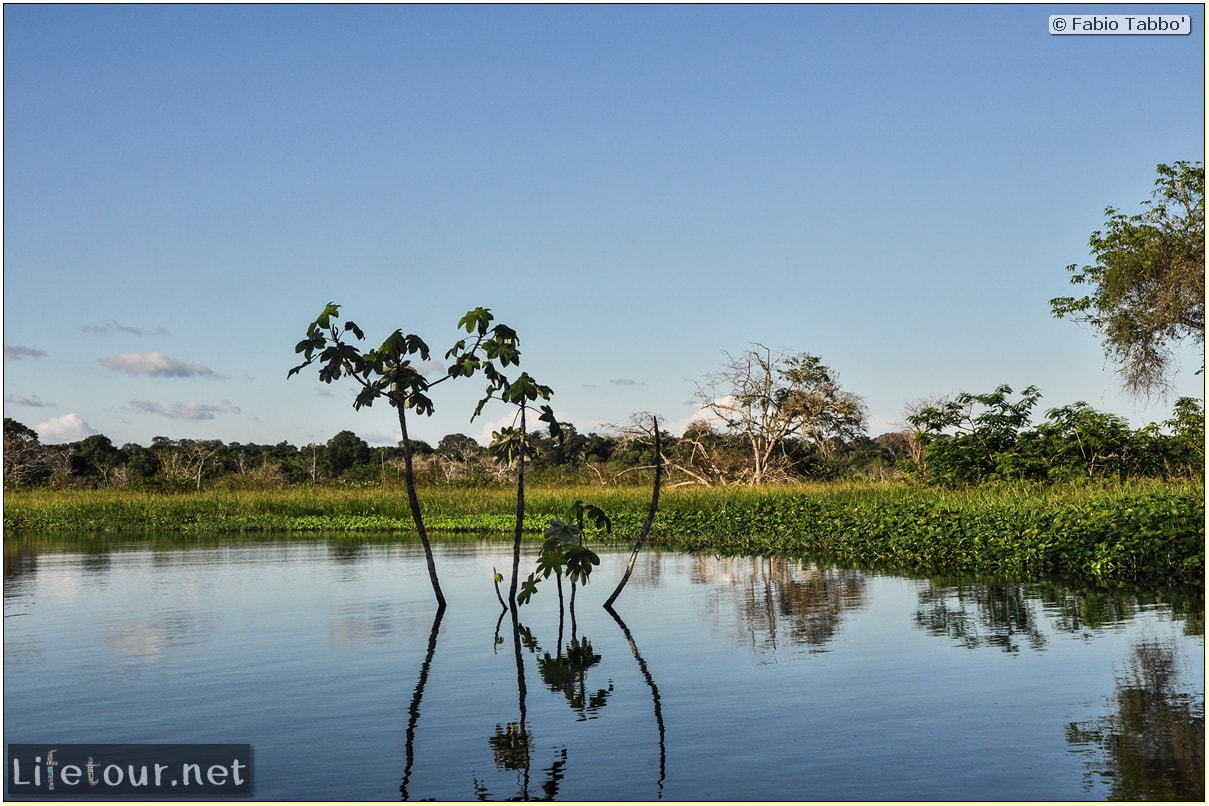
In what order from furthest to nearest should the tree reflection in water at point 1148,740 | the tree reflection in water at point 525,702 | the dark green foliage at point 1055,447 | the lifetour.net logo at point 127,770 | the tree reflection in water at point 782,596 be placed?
the dark green foliage at point 1055,447, the tree reflection in water at point 782,596, the lifetour.net logo at point 127,770, the tree reflection in water at point 525,702, the tree reflection in water at point 1148,740

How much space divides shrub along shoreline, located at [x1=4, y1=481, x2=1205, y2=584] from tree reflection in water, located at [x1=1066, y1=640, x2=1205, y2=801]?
7504 millimetres

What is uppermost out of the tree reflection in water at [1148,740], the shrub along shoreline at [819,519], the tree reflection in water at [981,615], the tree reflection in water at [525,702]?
the shrub along shoreline at [819,519]

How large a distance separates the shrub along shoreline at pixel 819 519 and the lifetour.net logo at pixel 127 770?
13.0 meters

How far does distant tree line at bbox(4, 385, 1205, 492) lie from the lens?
3019 cm

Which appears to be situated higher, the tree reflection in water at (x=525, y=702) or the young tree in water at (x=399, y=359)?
the young tree in water at (x=399, y=359)

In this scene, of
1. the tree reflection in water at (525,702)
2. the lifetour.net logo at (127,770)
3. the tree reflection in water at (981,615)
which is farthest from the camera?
the tree reflection in water at (981,615)

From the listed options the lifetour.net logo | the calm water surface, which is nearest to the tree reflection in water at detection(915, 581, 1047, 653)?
the calm water surface

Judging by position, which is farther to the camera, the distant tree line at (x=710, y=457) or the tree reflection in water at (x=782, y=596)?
the distant tree line at (x=710, y=457)

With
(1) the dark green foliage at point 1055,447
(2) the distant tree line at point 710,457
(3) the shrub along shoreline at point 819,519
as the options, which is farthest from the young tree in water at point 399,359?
(1) the dark green foliage at point 1055,447

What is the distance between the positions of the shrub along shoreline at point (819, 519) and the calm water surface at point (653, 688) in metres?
1.91

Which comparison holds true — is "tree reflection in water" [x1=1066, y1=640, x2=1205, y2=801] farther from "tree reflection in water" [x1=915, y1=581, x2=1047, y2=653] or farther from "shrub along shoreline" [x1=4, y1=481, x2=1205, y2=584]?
"shrub along shoreline" [x1=4, y1=481, x2=1205, y2=584]

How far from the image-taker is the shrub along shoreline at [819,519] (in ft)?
56.1

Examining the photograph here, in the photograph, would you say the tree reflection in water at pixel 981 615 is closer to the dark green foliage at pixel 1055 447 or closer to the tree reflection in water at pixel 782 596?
the tree reflection in water at pixel 782 596

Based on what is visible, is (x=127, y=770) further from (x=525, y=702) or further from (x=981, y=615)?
(x=981, y=615)
